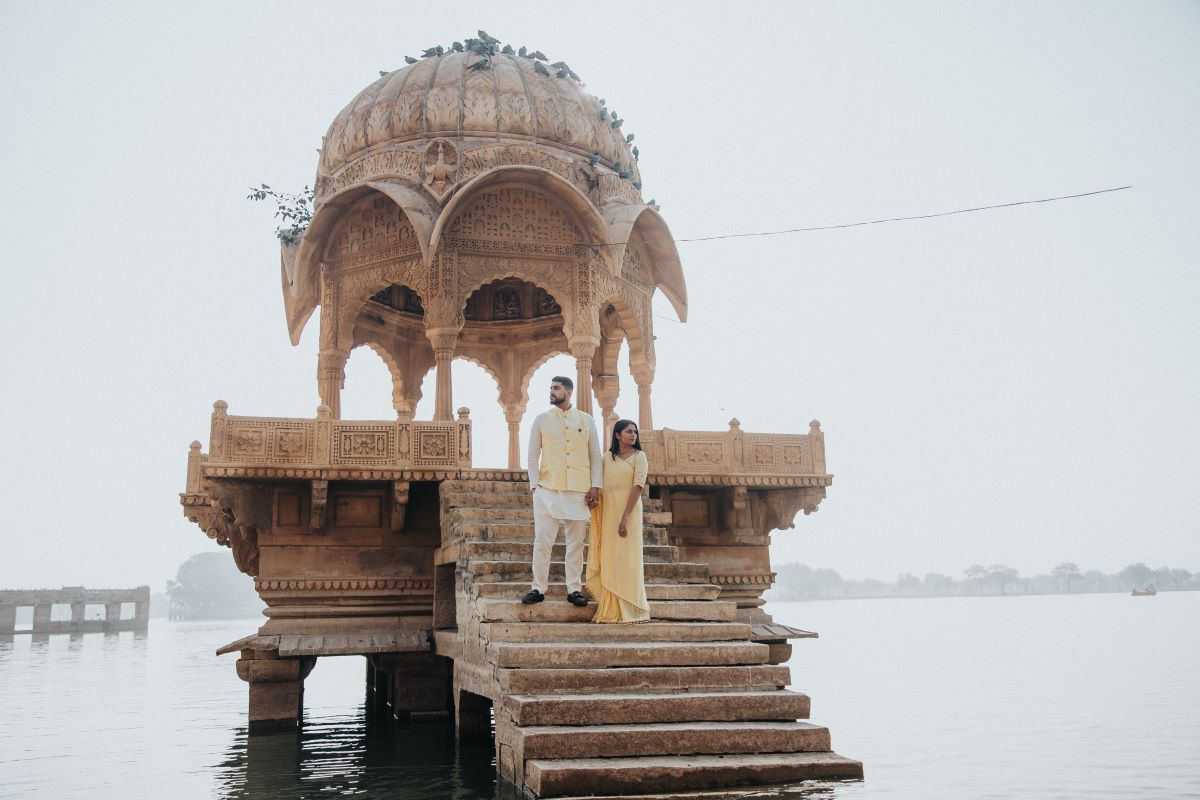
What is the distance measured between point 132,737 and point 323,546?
11.1 ft

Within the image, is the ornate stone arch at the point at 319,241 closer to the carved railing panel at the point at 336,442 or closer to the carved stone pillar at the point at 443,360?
the carved stone pillar at the point at 443,360

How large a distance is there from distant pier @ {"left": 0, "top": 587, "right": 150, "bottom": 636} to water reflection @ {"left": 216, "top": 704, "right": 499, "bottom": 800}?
153ft

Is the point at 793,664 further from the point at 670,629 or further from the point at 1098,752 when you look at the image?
the point at 670,629

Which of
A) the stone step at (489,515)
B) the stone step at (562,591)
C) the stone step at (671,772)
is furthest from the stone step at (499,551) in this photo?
the stone step at (671,772)

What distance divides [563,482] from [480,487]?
3266 mm

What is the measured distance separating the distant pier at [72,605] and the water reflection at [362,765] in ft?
153

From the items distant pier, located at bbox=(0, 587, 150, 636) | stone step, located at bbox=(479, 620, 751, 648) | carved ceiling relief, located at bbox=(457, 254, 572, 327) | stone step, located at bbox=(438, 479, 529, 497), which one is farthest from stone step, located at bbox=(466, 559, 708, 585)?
distant pier, located at bbox=(0, 587, 150, 636)

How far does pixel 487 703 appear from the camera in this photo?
9984mm

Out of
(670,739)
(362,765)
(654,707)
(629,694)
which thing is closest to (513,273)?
(362,765)

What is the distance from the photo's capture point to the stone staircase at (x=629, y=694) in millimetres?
6316

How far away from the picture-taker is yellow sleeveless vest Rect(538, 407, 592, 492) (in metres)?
8.38

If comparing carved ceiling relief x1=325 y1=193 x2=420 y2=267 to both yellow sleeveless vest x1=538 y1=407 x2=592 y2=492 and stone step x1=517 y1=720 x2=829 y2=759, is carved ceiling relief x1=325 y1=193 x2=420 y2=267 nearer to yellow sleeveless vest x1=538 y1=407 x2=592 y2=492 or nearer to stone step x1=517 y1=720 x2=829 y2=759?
yellow sleeveless vest x1=538 y1=407 x2=592 y2=492

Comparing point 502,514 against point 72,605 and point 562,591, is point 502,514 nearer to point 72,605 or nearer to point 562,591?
point 562,591

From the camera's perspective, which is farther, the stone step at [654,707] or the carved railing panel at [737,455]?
the carved railing panel at [737,455]
